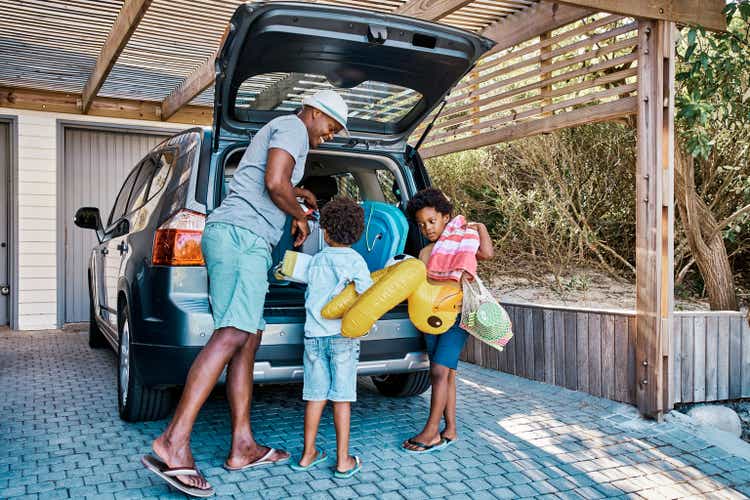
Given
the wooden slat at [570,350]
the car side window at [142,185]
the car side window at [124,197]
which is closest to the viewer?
the car side window at [142,185]

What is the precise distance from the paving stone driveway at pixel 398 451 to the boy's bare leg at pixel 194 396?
0.60ft

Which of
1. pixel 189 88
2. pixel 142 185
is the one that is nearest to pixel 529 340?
pixel 142 185

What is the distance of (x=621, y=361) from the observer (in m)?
4.41

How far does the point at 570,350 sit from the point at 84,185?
6.34 m

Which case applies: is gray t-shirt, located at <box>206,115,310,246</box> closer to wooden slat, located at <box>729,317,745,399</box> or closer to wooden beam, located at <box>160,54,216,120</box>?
wooden beam, located at <box>160,54,216,120</box>

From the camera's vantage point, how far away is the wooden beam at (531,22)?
471 cm

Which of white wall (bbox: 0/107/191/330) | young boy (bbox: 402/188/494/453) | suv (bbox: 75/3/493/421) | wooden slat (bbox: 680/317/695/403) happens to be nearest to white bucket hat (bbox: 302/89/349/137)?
suv (bbox: 75/3/493/421)

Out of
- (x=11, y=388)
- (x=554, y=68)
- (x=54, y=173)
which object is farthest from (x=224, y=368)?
(x=54, y=173)

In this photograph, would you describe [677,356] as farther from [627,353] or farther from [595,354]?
[595,354]

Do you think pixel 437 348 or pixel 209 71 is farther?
pixel 209 71

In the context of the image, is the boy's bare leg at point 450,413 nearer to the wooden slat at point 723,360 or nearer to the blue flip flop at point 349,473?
the blue flip flop at point 349,473

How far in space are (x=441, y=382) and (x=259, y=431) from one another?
3.68 ft

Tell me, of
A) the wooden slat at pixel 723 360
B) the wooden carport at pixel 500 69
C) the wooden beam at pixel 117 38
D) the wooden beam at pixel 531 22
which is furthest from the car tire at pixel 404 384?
the wooden beam at pixel 117 38

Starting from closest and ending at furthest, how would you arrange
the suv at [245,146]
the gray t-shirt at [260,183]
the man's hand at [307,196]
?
the gray t-shirt at [260,183] → the suv at [245,146] → the man's hand at [307,196]
